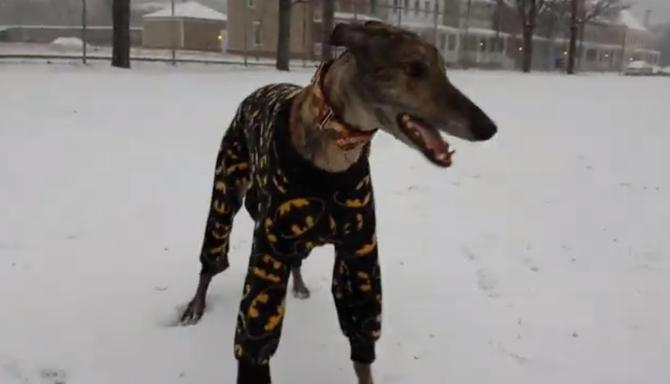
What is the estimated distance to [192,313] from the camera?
4.66 metres

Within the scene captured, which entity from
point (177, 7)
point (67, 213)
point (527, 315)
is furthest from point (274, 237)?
point (177, 7)

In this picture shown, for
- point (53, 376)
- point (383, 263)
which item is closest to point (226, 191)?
point (53, 376)

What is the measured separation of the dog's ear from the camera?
291 cm

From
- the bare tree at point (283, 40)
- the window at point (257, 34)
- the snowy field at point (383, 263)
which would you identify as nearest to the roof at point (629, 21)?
the window at point (257, 34)

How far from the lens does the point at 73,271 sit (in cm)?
521

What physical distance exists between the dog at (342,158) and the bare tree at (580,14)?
34794 millimetres

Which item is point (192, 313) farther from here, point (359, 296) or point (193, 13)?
point (193, 13)

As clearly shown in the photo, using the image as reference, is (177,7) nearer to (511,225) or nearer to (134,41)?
(134,41)

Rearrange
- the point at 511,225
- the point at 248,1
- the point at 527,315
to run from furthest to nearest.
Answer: the point at 248,1, the point at 511,225, the point at 527,315

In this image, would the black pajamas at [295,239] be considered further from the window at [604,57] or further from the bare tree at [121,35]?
the window at [604,57]

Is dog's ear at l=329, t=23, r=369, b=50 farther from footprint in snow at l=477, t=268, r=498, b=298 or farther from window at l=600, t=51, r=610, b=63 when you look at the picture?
window at l=600, t=51, r=610, b=63

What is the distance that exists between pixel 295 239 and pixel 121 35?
54.4 feet

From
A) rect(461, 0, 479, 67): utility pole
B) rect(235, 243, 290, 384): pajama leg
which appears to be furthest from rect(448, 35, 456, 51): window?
rect(235, 243, 290, 384): pajama leg

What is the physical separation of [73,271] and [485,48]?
48.5m
